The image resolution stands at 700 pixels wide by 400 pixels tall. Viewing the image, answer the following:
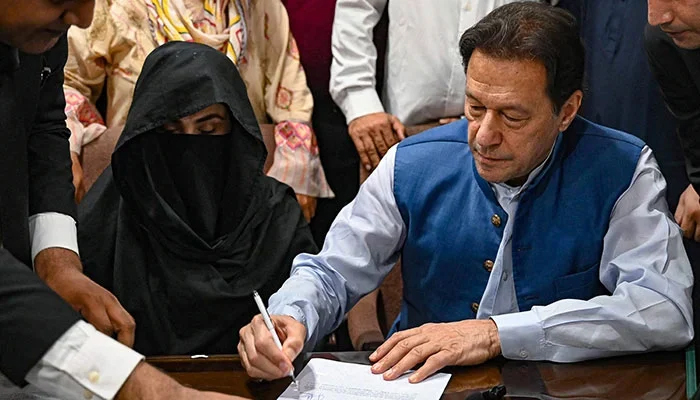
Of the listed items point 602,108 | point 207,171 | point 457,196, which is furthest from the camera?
point 602,108

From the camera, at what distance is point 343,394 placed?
192cm

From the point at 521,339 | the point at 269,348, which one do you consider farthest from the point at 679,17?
the point at 269,348

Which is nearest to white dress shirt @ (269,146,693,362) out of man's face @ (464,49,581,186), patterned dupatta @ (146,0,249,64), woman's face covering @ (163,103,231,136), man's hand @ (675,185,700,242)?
man's face @ (464,49,581,186)

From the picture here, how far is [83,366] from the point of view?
157cm

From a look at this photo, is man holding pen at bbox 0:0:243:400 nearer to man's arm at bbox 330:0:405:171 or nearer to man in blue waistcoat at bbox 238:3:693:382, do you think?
man in blue waistcoat at bbox 238:3:693:382

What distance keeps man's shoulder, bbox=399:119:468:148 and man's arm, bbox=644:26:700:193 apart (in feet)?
2.25

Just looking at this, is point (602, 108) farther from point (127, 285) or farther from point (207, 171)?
point (127, 285)

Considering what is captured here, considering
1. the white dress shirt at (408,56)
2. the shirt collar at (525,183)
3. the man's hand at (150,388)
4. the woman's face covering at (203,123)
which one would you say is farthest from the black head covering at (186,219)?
the man's hand at (150,388)

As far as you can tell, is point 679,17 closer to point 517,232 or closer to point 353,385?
point 517,232

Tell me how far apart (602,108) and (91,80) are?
176 cm

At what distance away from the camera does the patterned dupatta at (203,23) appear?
11.2 feet

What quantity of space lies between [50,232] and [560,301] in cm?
120

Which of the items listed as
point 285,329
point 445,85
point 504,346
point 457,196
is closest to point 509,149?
point 457,196

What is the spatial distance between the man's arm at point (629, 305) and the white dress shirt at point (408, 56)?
119 centimetres
